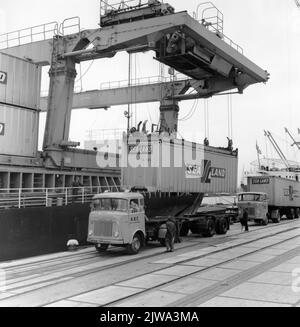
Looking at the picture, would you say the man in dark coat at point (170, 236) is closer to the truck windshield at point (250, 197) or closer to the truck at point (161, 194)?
the truck at point (161, 194)

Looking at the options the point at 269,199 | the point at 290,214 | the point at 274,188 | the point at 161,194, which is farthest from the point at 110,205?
the point at 290,214

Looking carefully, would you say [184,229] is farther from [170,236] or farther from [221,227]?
[170,236]

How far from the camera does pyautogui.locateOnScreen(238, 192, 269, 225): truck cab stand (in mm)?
29453

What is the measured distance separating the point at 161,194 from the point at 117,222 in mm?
5220

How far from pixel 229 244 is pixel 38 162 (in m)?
10.9

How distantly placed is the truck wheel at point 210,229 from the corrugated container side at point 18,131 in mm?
10083

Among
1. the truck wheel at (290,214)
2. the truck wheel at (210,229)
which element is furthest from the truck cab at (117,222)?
the truck wheel at (290,214)

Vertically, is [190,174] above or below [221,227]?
above

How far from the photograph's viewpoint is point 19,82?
21500mm

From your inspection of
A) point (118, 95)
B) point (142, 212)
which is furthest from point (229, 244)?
point (118, 95)

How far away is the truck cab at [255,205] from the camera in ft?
96.6

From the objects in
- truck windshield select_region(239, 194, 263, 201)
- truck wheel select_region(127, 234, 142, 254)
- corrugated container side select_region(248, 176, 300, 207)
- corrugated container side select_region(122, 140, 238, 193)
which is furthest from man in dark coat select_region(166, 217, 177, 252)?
corrugated container side select_region(248, 176, 300, 207)
